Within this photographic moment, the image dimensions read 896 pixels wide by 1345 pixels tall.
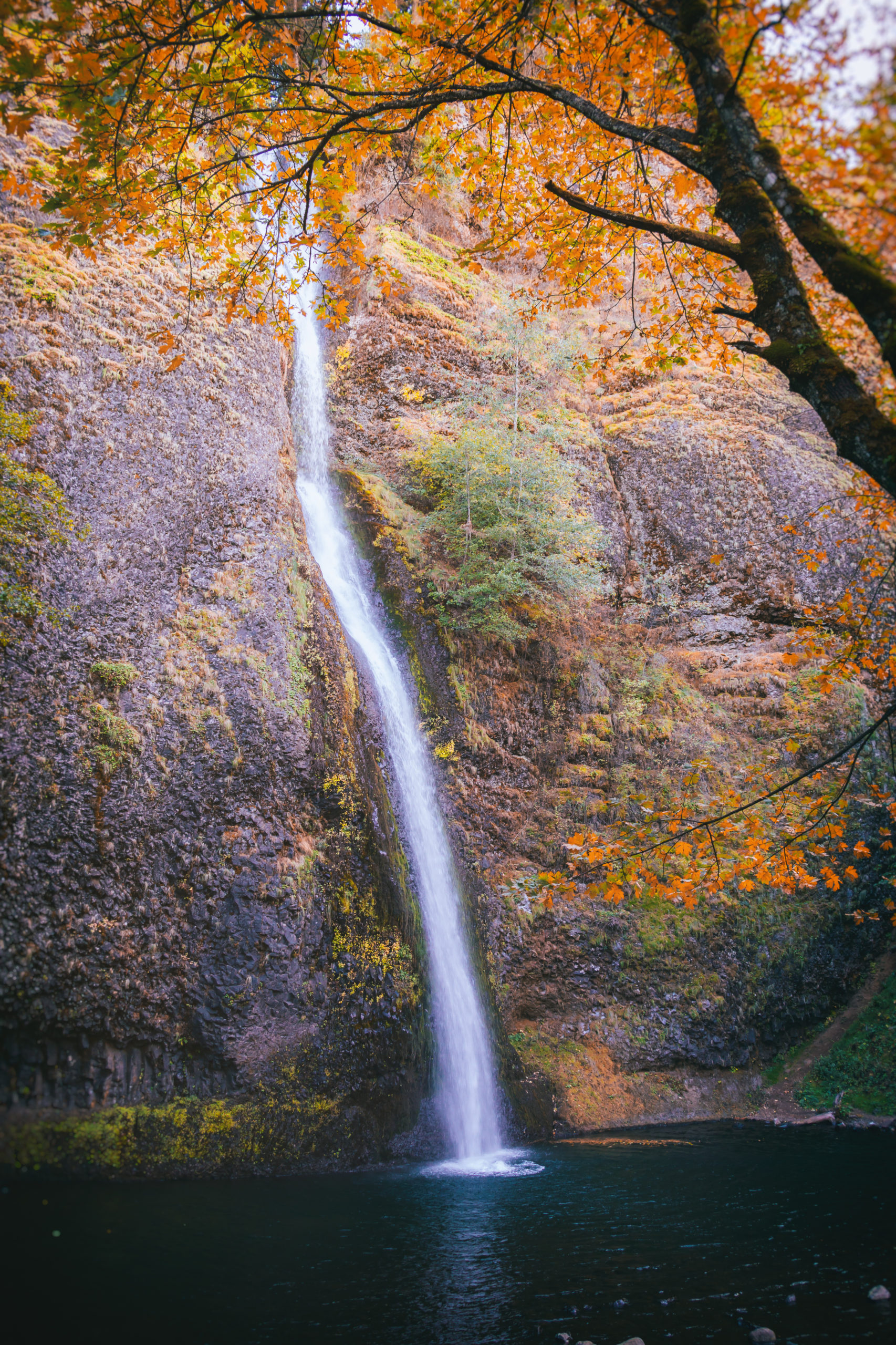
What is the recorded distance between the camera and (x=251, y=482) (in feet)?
31.4

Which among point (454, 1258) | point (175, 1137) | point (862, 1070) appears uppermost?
point (175, 1137)

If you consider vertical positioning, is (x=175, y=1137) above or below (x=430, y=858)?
below

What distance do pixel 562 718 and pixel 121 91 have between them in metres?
9.65

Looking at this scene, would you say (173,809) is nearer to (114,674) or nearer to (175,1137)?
(114,674)

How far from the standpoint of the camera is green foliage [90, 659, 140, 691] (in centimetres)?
728

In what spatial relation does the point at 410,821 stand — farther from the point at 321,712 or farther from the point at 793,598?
the point at 793,598

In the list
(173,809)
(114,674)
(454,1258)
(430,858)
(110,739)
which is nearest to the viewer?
(454,1258)

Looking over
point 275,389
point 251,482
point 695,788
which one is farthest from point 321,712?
point 695,788

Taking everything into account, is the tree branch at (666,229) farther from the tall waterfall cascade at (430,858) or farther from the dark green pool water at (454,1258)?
the dark green pool water at (454,1258)

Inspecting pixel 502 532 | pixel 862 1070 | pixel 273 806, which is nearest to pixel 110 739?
pixel 273 806

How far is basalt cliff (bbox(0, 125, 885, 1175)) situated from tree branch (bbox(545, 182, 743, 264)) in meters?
3.30

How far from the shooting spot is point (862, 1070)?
10.2 metres

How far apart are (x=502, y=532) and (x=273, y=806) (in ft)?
21.0

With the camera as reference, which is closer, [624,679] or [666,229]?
[666,229]
